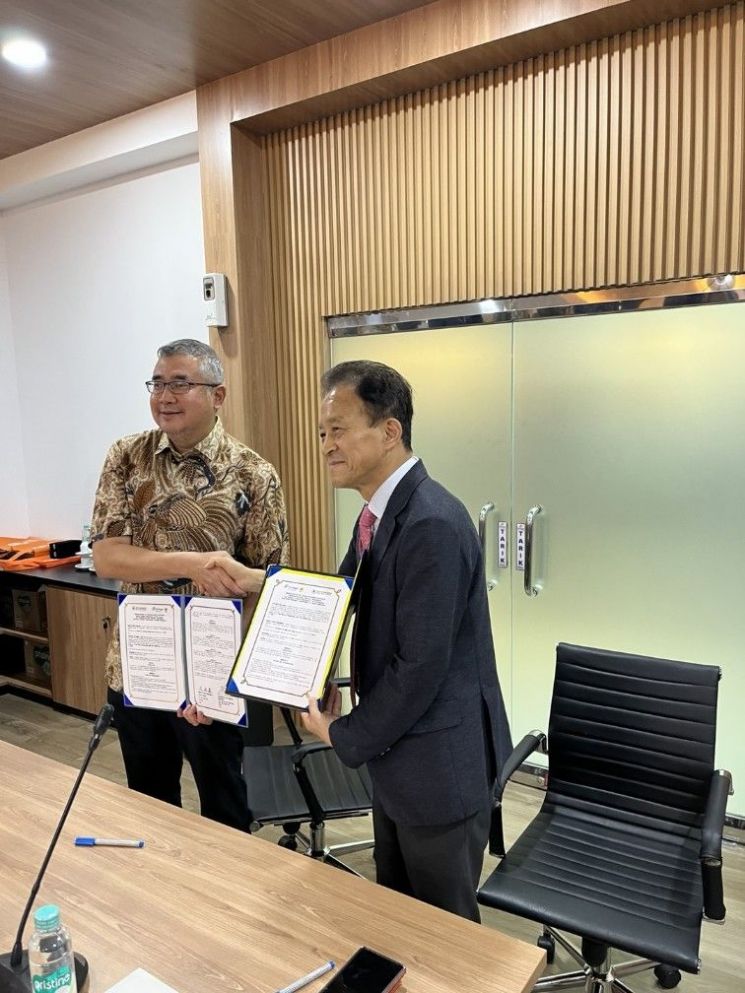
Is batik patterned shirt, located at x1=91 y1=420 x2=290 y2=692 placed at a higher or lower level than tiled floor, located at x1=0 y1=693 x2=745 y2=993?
higher

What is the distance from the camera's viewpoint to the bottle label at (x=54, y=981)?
1101 millimetres

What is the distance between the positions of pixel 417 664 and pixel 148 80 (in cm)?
348

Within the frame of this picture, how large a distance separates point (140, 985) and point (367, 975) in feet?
1.20

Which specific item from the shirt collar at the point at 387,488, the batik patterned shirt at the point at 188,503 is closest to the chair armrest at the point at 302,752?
the batik patterned shirt at the point at 188,503

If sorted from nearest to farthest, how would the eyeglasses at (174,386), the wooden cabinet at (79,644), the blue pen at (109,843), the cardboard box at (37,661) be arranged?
the blue pen at (109,843) < the eyeglasses at (174,386) < the wooden cabinet at (79,644) < the cardboard box at (37,661)

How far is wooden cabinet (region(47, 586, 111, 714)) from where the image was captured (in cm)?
421

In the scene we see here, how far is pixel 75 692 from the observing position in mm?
4426

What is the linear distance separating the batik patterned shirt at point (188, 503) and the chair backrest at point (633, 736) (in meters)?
0.99

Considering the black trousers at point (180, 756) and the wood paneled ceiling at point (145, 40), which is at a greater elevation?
the wood paneled ceiling at point (145, 40)

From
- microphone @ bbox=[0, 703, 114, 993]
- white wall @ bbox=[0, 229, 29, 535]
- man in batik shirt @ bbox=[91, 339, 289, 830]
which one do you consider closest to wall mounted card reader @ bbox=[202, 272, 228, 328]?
man in batik shirt @ bbox=[91, 339, 289, 830]

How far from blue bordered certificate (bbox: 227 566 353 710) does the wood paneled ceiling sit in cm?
251

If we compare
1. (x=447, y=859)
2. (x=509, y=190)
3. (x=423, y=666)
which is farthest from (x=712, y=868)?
(x=509, y=190)

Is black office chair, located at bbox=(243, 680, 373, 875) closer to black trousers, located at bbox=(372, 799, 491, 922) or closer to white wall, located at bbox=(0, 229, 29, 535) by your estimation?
black trousers, located at bbox=(372, 799, 491, 922)

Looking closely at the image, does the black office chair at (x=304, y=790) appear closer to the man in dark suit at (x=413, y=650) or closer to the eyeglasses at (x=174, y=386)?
the man in dark suit at (x=413, y=650)
